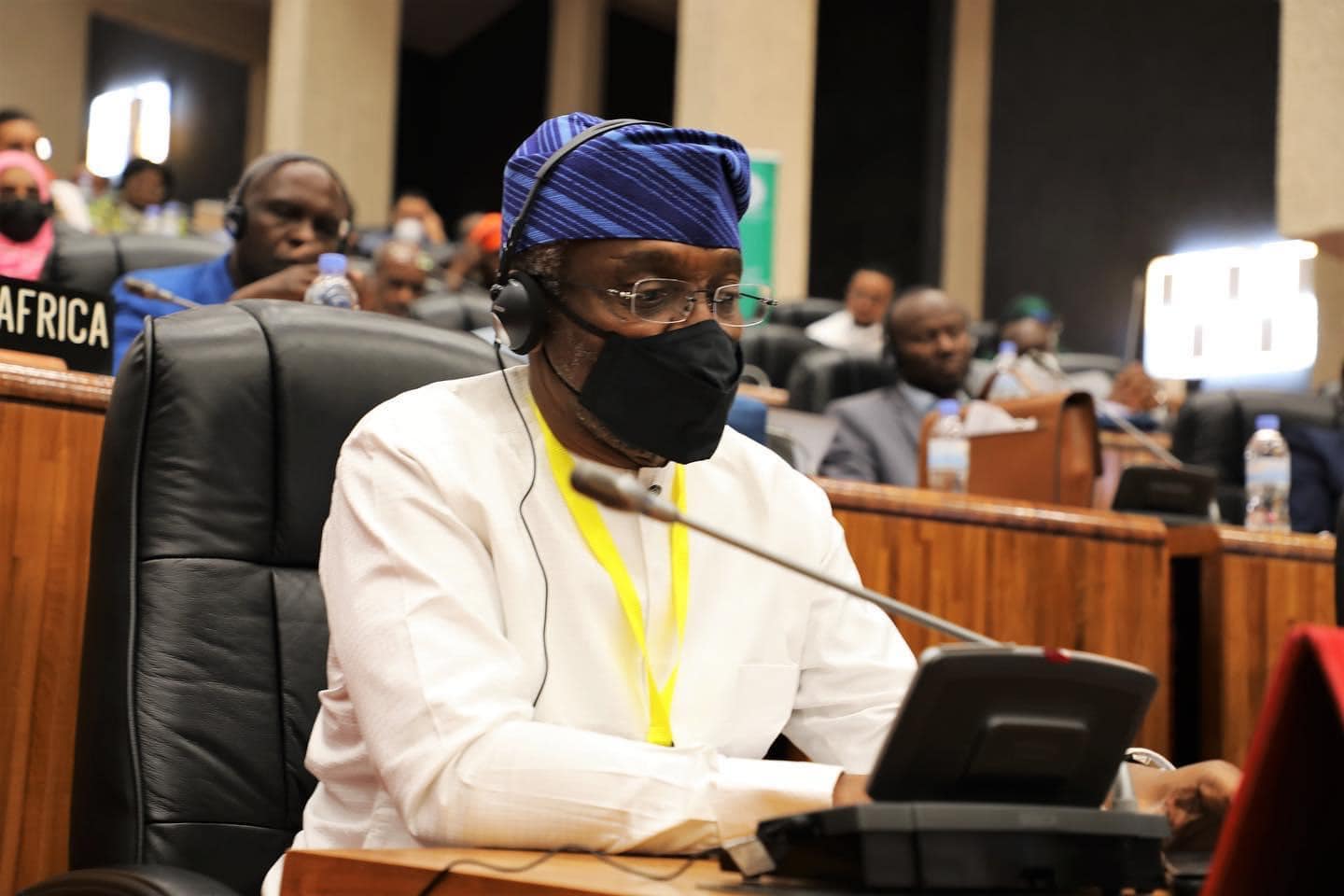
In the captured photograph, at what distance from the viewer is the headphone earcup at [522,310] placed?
1699mm

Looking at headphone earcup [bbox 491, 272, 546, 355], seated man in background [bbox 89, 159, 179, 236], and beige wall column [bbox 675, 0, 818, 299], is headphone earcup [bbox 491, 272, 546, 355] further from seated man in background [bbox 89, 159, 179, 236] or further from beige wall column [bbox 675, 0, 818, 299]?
seated man in background [bbox 89, 159, 179, 236]

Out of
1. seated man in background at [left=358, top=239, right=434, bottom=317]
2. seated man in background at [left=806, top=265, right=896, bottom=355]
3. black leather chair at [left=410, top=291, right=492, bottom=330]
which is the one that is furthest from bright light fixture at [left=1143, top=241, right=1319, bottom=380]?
seated man in background at [left=358, top=239, right=434, bottom=317]

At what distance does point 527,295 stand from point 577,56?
12.5 metres

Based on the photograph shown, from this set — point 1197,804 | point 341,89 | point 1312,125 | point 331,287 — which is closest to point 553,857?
point 1197,804

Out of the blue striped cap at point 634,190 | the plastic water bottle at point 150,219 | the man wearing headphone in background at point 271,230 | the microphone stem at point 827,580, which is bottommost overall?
the microphone stem at point 827,580

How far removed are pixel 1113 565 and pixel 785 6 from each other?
620 cm

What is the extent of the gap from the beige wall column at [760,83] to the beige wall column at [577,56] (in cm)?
492

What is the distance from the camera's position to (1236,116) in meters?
11.8

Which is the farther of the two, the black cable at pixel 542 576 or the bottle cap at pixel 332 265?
the bottle cap at pixel 332 265

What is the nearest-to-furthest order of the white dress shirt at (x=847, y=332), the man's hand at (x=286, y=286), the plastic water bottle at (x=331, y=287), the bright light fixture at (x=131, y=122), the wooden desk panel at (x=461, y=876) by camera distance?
1. the wooden desk panel at (x=461, y=876)
2. the plastic water bottle at (x=331, y=287)
3. the man's hand at (x=286, y=286)
4. the white dress shirt at (x=847, y=332)
5. the bright light fixture at (x=131, y=122)

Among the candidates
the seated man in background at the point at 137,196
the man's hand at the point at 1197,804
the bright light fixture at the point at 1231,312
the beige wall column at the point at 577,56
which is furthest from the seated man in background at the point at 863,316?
the man's hand at the point at 1197,804

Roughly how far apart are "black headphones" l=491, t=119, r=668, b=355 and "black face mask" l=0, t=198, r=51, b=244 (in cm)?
314

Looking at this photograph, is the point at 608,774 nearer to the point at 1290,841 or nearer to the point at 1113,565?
the point at 1290,841

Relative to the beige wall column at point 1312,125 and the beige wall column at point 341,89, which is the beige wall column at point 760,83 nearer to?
the beige wall column at point 341,89
